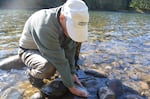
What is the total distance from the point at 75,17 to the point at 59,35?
46cm

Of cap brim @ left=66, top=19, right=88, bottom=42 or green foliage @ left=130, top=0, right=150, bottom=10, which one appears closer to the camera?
cap brim @ left=66, top=19, right=88, bottom=42

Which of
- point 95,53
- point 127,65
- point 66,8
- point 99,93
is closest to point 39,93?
point 99,93

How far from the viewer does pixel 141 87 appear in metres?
4.83

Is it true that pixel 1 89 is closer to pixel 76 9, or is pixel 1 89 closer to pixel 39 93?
pixel 39 93

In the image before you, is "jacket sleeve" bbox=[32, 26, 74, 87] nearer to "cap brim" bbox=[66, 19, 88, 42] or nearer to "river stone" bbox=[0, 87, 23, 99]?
"cap brim" bbox=[66, 19, 88, 42]

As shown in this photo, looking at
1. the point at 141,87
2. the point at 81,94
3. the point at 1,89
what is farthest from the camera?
the point at 141,87

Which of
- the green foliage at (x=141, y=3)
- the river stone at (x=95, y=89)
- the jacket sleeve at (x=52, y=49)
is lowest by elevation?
the green foliage at (x=141, y=3)

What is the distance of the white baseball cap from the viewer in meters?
3.52

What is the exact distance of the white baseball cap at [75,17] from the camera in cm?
352

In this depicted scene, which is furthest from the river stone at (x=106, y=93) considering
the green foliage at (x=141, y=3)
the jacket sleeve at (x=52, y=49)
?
the green foliage at (x=141, y=3)

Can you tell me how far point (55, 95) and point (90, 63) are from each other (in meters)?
2.08

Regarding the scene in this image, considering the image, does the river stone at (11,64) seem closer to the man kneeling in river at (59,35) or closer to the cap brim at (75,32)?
the man kneeling in river at (59,35)

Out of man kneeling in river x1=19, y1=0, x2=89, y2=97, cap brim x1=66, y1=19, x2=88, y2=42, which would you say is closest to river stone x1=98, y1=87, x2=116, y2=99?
man kneeling in river x1=19, y1=0, x2=89, y2=97

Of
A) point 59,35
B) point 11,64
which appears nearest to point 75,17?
point 59,35
